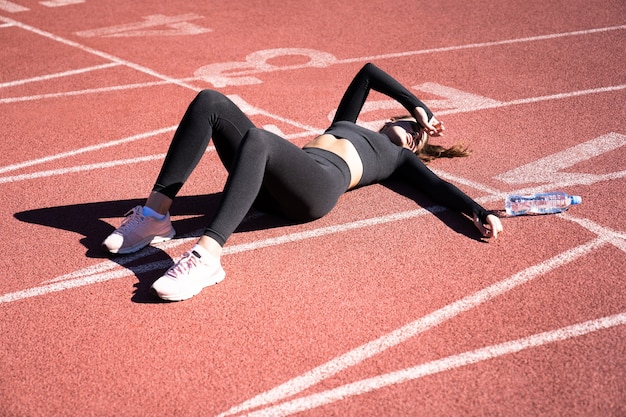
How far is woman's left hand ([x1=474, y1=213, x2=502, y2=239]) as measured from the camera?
4.95 meters

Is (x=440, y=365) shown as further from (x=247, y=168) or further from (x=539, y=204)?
(x=539, y=204)

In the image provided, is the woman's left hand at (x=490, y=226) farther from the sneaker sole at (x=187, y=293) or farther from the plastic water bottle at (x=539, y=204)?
the sneaker sole at (x=187, y=293)

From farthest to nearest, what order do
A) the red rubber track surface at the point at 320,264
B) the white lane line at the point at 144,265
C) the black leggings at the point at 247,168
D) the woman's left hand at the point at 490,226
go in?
the woman's left hand at the point at 490,226, the white lane line at the point at 144,265, the black leggings at the point at 247,168, the red rubber track surface at the point at 320,264

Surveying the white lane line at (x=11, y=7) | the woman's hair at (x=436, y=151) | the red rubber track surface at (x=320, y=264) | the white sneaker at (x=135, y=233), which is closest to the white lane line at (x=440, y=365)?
the red rubber track surface at (x=320, y=264)

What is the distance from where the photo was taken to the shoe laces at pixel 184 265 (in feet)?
14.1

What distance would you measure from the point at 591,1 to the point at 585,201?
7516mm

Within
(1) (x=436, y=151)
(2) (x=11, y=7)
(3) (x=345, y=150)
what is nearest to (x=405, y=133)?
(1) (x=436, y=151)

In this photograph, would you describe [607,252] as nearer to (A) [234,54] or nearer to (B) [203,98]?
(B) [203,98]

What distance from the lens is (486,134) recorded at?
698cm

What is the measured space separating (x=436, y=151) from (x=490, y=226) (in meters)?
1.27

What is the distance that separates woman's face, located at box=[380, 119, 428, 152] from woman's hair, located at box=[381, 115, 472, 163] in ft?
0.29

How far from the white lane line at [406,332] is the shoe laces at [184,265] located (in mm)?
973

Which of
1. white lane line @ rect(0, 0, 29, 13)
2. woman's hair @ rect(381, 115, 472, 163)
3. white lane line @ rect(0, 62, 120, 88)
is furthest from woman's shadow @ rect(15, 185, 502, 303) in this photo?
white lane line @ rect(0, 0, 29, 13)

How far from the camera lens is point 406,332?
4.09 meters
